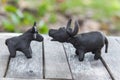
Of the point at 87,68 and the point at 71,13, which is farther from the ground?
the point at 87,68

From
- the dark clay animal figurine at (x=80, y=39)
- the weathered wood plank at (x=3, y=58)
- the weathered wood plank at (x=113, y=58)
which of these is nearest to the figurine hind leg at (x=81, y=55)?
the dark clay animal figurine at (x=80, y=39)

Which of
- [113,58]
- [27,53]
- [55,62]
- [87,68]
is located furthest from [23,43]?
[113,58]

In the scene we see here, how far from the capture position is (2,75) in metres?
1.40

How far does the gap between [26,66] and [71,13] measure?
3.72 meters

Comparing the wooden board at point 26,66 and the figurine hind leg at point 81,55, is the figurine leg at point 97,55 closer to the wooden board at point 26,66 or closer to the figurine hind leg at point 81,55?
the figurine hind leg at point 81,55

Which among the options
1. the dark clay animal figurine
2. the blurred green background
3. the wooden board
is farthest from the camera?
the blurred green background

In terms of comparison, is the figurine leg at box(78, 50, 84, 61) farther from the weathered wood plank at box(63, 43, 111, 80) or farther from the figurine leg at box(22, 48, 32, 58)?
the figurine leg at box(22, 48, 32, 58)

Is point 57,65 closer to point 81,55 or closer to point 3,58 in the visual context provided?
point 81,55

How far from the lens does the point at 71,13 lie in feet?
17.1

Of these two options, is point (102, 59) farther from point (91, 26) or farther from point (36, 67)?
point (91, 26)

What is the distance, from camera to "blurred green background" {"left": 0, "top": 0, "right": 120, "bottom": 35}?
4.57m

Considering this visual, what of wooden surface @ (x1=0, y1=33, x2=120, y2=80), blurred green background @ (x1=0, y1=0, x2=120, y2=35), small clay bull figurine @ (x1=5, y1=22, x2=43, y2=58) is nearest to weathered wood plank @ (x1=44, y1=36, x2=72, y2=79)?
wooden surface @ (x1=0, y1=33, x2=120, y2=80)

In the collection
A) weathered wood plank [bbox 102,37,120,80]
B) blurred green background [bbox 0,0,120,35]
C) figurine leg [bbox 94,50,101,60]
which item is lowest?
blurred green background [bbox 0,0,120,35]

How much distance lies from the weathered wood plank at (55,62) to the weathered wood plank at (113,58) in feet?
Result: 0.61
